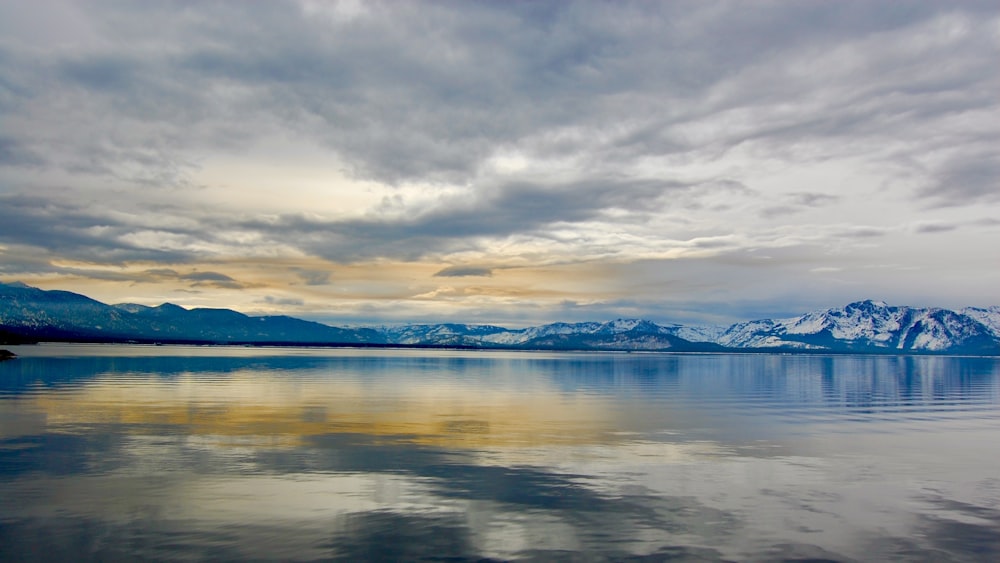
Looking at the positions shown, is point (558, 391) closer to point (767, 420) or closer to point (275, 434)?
point (767, 420)

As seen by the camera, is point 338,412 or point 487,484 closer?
point 487,484

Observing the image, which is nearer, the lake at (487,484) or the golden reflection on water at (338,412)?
the lake at (487,484)

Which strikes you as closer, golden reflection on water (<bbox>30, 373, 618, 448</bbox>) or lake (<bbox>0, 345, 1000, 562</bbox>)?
lake (<bbox>0, 345, 1000, 562</bbox>)

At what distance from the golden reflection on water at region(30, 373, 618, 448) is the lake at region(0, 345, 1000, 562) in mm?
448

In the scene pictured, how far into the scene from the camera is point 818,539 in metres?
23.4

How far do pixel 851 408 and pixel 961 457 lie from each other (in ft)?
98.1

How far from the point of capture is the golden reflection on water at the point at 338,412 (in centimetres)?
4506

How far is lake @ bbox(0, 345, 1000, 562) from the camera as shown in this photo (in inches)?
873

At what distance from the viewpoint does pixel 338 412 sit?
57188 millimetres

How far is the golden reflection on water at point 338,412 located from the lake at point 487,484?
0.45 m

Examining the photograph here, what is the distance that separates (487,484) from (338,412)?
2935cm

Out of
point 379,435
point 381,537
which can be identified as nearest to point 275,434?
point 379,435

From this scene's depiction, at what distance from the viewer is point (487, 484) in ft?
100

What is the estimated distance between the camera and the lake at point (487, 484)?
72.7 feet
